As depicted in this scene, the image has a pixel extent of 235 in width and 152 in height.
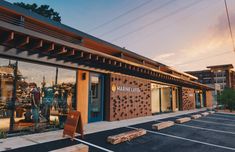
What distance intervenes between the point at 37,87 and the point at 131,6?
11.6 metres

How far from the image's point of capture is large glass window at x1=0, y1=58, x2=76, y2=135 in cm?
595

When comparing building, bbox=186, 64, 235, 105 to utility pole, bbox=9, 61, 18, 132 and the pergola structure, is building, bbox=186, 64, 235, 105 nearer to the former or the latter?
the pergola structure

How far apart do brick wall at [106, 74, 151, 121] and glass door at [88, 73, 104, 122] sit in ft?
1.36

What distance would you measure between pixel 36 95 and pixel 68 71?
71.3 inches

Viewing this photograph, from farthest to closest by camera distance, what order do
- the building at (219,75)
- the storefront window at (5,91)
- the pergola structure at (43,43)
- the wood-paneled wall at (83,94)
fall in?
the building at (219,75)
the wood-paneled wall at (83,94)
the storefront window at (5,91)
the pergola structure at (43,43)

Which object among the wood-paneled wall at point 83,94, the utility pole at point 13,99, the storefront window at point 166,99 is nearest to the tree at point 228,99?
the storefront window at point 166,99

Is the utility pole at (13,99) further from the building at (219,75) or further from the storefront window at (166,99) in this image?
the building at (219,75)

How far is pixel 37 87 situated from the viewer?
22.7 ft

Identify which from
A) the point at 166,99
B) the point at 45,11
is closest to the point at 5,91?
the point at 166,99

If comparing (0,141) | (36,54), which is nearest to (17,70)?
(36,54)

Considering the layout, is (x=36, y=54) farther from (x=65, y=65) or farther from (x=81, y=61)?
(x=81, y=61)

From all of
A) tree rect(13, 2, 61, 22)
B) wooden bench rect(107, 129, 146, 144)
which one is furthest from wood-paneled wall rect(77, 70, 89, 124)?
tree rect(13, 2, 61, 22)

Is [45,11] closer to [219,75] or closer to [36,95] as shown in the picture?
[36,95]

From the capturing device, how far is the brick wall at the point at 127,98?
10.0 m
